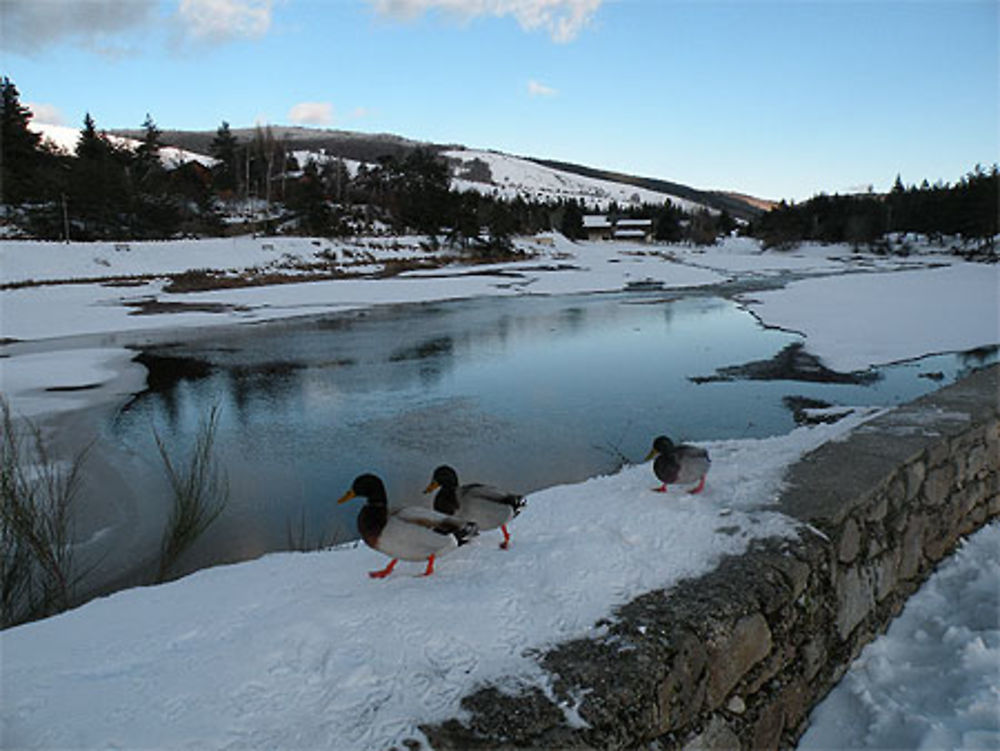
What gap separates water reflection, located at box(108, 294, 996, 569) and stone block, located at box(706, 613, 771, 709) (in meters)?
4.20

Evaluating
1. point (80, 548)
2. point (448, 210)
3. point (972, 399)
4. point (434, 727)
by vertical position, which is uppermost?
point (448, 210)

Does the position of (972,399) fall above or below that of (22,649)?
above

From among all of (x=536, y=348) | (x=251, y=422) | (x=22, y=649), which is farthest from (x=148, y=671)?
(x=536, y=348)

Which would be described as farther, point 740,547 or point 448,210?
point 448,210

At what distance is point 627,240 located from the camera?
103m

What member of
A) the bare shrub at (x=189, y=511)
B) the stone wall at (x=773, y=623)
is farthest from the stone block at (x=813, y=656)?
the bare shrub at (x=189, y=511)

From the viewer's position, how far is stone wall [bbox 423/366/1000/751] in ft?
7.21

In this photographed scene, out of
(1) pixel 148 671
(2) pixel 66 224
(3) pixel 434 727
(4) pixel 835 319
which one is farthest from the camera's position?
(2) pixel 66 224

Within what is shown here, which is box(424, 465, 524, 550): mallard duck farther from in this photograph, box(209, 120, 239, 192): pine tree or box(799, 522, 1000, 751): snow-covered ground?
box(209, 120, 239, 192): pine tree

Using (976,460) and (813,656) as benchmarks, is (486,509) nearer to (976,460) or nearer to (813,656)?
(813,656)

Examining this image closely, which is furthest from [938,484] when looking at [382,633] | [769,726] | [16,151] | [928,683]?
[16,151]

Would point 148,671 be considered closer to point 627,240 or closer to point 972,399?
point 972,399

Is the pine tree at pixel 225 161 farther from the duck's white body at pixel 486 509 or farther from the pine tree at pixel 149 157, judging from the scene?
the duck's white body at pixel 486 509

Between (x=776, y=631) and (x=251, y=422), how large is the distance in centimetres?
894
